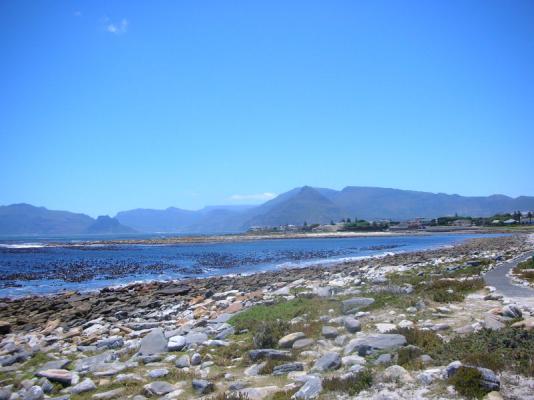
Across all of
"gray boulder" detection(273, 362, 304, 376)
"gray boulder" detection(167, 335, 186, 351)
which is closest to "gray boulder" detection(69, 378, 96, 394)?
"gray boulder" detection(167, 335, 186, 351)

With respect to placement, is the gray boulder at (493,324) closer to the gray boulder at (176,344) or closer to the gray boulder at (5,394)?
the gray boulder at (176,344)

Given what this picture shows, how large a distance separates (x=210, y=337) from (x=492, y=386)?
26.1 feet

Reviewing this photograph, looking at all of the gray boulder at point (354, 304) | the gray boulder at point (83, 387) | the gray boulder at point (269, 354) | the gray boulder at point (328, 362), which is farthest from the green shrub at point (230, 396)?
the gray boulder at point (354, 304)

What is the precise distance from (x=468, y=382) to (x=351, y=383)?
189 centimetres

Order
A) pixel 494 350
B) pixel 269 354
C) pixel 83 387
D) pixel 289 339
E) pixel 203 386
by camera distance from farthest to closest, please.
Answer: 1. pixel 289 339
2. pixel 269 354
3. pixel 83 387
4. pixel 203 386
5. pixel 494 350

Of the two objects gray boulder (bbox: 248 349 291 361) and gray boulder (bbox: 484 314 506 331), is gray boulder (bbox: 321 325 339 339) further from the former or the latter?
gray boulder (bbox: 484 314 506 331)

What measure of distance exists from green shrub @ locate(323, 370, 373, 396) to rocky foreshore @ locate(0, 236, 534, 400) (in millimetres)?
19

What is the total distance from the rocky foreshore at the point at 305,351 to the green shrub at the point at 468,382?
0.02 m

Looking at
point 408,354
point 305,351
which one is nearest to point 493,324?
point 408,354

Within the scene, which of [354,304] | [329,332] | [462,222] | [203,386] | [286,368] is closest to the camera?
[203,386]

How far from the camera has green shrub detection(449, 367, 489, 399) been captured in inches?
253

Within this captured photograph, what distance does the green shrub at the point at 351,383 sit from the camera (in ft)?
23.5

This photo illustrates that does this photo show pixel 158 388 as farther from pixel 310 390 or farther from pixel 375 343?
pixel 375 343

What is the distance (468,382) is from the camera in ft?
21.8
